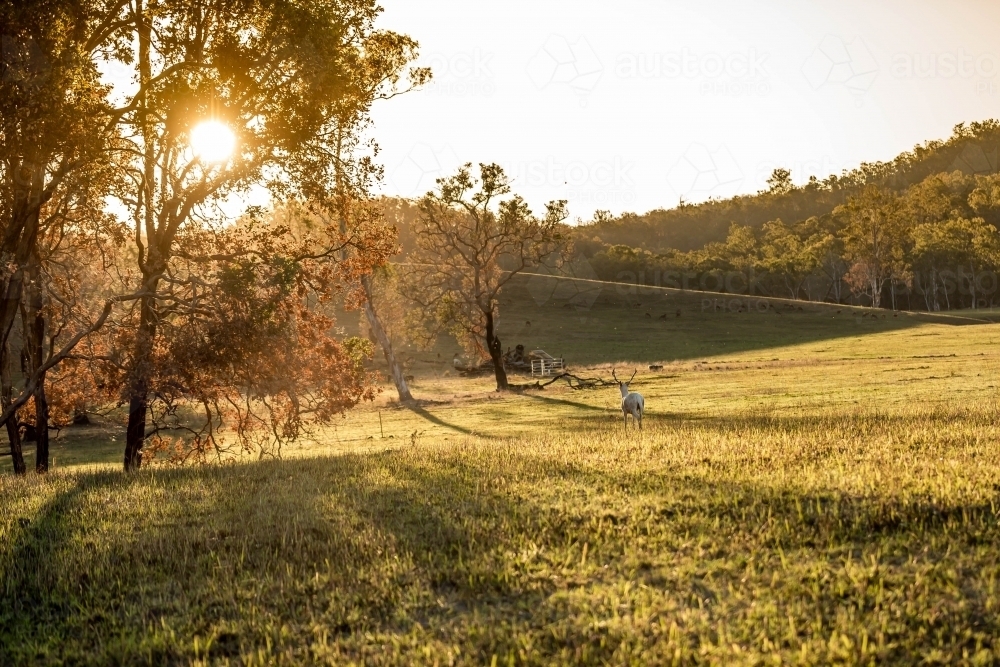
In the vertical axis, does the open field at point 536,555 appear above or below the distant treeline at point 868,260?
below

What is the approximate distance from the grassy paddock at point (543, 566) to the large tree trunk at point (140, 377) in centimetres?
842

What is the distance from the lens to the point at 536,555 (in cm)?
857

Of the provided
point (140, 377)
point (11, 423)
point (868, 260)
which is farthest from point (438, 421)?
point (868, 260)

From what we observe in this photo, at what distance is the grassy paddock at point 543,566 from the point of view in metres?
6.50

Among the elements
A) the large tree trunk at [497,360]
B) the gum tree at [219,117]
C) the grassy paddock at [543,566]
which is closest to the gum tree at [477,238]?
the large tree trunk at [497,360]

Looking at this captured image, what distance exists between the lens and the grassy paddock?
6504mm

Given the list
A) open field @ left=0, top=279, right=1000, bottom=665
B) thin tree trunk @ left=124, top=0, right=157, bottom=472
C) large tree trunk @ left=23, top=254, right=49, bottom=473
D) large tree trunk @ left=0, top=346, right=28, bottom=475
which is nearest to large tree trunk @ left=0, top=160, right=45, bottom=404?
large tree trunk @ left=23, top=254, right=49, bottom=473

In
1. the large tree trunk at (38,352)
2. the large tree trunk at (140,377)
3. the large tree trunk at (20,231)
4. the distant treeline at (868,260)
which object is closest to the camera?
the large tree trunk at (20,231)

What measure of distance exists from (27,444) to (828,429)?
40689 mm

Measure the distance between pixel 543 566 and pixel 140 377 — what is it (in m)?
16.1

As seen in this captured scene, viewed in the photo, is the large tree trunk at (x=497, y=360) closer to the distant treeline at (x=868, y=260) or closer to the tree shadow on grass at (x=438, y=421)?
the tree shadow on grass at (x=438, y=421)

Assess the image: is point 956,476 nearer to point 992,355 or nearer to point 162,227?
point 162,227

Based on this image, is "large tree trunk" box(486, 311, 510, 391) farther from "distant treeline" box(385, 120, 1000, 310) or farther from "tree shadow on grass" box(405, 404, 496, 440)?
"distant treeline" box(385, 120, 1000, 310)

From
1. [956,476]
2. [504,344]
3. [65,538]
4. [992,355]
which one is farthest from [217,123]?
[504,344]
